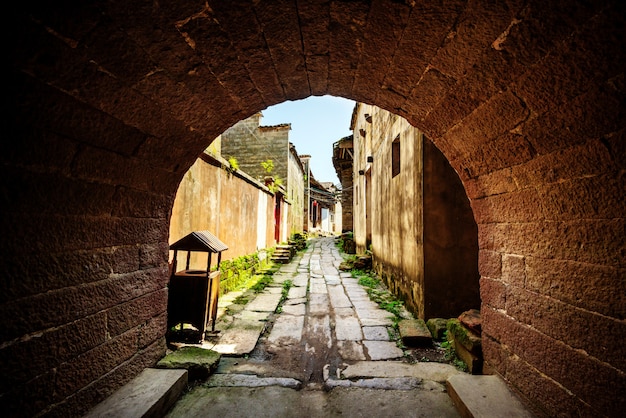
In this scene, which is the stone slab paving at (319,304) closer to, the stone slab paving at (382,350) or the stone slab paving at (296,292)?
the stone slab paving at (296,292)

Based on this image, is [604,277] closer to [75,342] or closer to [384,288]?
[75,342]

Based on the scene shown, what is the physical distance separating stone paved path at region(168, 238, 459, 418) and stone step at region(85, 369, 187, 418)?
126mm

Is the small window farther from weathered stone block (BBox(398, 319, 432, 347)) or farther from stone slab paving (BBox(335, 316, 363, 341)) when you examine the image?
weathered stone block (BBox(398, 319, 432, 347))

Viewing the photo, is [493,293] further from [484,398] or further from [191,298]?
[191,298]

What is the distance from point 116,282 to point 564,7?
120 inches

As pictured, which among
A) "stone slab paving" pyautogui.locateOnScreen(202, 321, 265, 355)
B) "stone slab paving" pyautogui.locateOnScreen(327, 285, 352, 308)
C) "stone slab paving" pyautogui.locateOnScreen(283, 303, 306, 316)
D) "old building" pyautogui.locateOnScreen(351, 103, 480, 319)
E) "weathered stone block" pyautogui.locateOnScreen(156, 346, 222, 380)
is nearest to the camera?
"weathered stone block" pyautogui.locateOnScreen(156, 346, 222, 380)

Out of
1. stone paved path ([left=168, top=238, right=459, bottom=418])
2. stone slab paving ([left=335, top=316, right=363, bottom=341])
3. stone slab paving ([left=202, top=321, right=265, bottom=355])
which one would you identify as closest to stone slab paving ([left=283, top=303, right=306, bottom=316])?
stone paved path ([left=168, top=238, right=459, bottom=418])

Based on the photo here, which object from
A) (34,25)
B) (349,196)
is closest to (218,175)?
(34,25)

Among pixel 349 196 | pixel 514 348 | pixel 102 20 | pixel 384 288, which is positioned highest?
pixel 349 196

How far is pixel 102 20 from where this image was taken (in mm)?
1256

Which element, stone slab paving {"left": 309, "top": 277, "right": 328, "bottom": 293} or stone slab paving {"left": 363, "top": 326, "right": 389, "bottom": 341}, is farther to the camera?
stone slab paving {"left": 309, "top": 277, "right": 328, "bottom": 293}

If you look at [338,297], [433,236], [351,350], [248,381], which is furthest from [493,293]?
[338,297]

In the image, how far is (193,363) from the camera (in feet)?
8.47

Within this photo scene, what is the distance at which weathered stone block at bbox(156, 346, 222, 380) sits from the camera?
2533 millimetres
